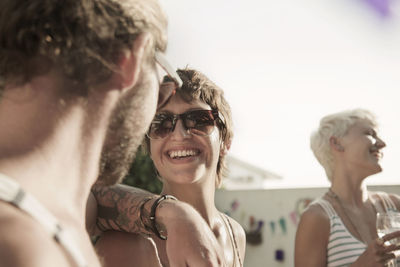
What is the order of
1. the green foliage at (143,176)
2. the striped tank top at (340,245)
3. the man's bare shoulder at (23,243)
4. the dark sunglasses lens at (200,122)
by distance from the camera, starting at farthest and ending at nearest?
1. the green foliage at (143,176)
2. the striped tank top at (340,245)
3. the dark sunglasses lens at (200,122)
4. the man's bare shoulder at (23,243)

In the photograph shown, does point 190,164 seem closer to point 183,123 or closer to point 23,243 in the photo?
point 183,123

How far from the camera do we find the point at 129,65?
1.15 meters

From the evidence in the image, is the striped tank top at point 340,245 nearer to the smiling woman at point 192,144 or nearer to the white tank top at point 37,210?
the smiling woman at point 192,144

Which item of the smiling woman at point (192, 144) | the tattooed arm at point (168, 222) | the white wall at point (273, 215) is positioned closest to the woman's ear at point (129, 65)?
the tattooed arm at point (168, 222)

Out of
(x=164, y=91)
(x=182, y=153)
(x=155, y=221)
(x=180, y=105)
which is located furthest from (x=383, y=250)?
(x=164, y=91)

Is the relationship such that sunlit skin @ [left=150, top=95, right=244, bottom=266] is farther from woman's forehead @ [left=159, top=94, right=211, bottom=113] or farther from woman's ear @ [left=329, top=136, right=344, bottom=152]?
woman's ear @ [left=329, top=136, right=344, bottom=152]

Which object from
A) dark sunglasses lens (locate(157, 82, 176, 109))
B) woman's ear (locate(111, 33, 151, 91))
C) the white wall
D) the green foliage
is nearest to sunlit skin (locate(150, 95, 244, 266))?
dark sunglasses lens (locate(157, 82, 176, 109))

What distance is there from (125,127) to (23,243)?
0.51 metres

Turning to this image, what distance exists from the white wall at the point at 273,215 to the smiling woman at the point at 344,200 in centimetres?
662

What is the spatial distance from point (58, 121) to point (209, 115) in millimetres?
1564

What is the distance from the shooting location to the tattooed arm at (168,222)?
138 centimetres

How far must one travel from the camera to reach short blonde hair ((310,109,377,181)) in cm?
383

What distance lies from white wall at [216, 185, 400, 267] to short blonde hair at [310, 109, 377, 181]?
→ 260 inches

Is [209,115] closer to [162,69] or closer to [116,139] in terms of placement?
[162,69]
